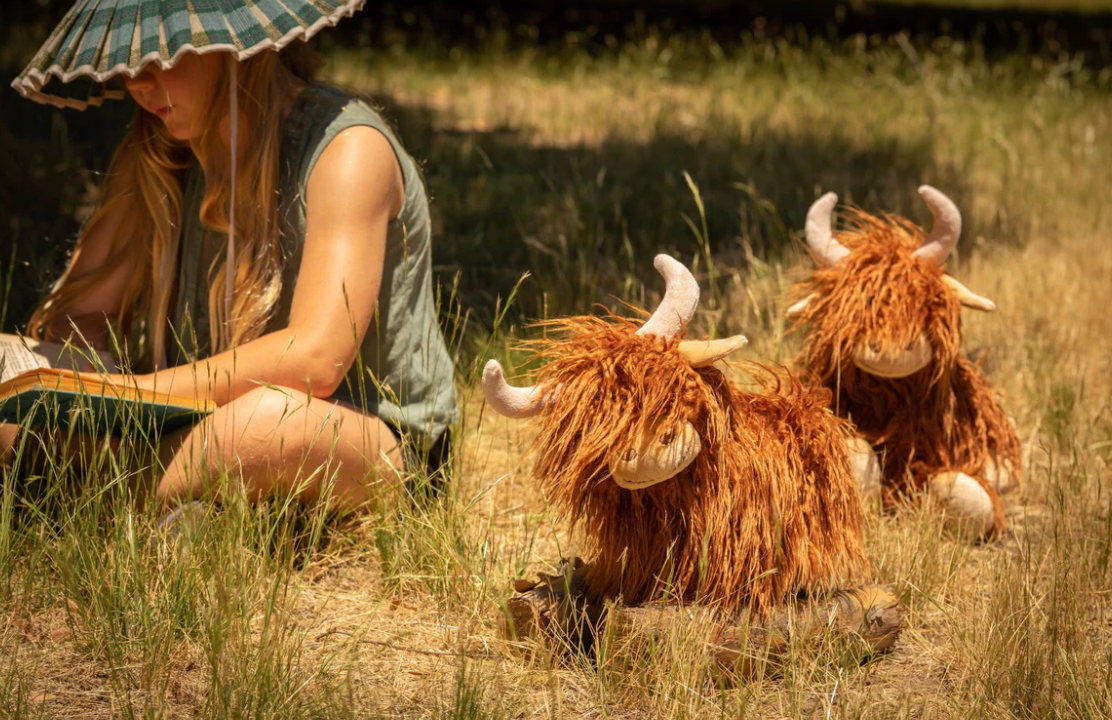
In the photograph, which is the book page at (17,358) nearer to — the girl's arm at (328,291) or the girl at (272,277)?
the girl at (272,277)

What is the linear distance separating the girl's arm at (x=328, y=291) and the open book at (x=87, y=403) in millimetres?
58

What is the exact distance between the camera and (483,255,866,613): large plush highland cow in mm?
1843

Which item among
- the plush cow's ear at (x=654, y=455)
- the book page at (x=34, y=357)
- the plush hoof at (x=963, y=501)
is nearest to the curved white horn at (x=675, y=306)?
the plush cow's ear at (x=654, y=455)

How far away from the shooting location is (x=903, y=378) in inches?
104

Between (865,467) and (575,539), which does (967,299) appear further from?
(575,539)

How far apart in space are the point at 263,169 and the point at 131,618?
0.97 m

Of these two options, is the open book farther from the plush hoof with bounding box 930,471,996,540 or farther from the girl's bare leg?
the plush hoof with bounding box 930,471,996,540

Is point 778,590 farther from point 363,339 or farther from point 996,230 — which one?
point 996,230

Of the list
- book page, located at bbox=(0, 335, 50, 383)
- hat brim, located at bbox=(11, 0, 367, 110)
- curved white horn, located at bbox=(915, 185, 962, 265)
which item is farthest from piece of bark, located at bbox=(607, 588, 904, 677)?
book page, located at bbox=(0, 335, 50, 383)

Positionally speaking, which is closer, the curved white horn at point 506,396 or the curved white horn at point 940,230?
the curved white horn at point 506,396

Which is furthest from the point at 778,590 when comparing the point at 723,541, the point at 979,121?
the point at 979,121

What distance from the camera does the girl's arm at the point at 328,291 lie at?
2.24 metres

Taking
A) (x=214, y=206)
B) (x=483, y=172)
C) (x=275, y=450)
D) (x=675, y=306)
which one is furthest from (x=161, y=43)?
(x=483, y=172)

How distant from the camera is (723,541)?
1935 millimetres
